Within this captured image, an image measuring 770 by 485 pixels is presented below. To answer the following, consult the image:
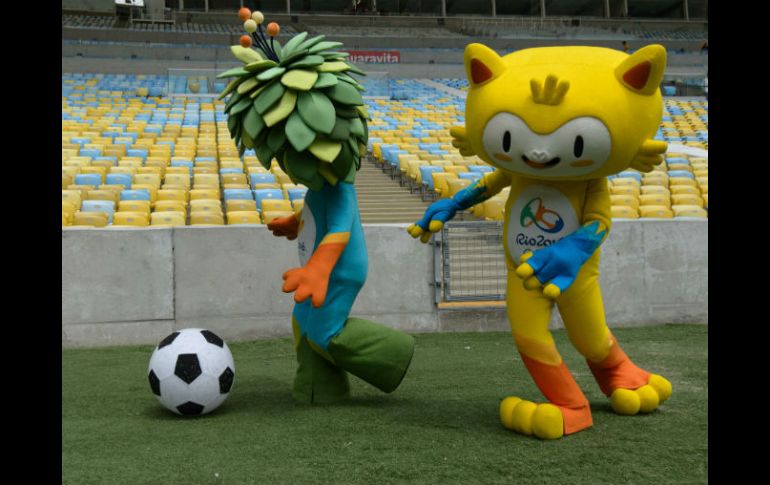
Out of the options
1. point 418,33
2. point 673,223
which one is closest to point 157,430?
point 673,223

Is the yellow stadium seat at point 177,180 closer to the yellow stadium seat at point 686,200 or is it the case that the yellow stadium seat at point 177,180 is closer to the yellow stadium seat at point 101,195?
the yellow stadium seat at point 101,195

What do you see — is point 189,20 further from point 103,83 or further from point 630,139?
point 630,139

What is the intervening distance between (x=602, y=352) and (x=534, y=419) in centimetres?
75

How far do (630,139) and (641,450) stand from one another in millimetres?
1618

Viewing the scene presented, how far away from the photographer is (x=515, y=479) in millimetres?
3502

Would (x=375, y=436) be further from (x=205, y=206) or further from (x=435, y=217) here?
(x=205, y=206)

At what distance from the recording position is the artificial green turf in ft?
11.7

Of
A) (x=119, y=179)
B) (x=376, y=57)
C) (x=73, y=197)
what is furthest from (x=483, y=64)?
(x=376, y=57)

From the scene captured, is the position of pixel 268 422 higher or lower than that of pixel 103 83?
lower

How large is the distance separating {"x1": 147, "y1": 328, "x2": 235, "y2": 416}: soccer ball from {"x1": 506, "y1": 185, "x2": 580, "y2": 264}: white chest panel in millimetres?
1898

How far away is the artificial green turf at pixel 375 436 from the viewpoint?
11.7 ft

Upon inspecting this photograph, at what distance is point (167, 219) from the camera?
8.33 meters

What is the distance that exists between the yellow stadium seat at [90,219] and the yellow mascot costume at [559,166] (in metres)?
4.79

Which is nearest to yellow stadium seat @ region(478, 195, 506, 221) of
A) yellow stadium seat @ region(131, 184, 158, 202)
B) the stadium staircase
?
the stadium staircase
